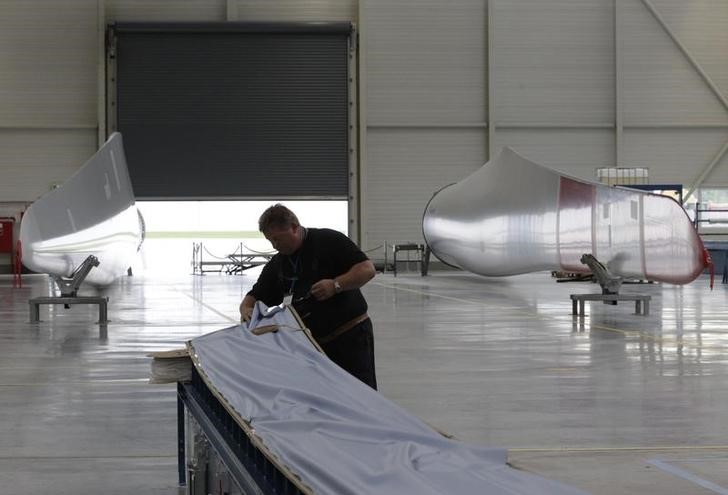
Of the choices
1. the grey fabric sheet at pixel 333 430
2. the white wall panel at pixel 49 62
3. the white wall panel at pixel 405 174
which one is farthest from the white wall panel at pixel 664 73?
the grey fabric sheet at pixel 333 430

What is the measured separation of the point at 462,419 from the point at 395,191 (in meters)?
32.1

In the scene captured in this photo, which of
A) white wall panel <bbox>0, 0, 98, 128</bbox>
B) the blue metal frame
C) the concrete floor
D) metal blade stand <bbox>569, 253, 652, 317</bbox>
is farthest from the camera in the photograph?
white wall panel <bbox>0, 0, 98, 128</bbox>

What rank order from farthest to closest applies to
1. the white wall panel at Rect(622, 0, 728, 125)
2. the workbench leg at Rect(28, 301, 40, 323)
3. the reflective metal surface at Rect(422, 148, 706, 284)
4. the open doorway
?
the white wall panel at Rect(622, 0, 728, 125) < the open doorway < the workbench leg at Rect(28, 301, 40, 323) < the reflective metal surface at Rect(422, 148, 706, 284)

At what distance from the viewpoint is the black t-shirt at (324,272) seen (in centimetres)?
613

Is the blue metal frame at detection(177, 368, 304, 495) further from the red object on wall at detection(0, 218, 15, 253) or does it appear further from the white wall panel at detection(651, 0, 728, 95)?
the white wall panel at detection(651, 0, 728, 95)

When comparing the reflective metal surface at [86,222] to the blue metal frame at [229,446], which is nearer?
the blue metal frame at [229,446]

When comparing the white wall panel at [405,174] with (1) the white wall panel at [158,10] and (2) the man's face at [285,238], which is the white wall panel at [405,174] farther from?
(2) the man's face at [285,238]

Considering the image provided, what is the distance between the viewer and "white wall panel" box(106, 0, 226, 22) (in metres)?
38.5

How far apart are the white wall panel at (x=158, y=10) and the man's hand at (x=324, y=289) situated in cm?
3463

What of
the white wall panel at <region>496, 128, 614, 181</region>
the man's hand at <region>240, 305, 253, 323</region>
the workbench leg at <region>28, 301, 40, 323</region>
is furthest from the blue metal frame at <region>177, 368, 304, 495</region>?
the white wall panel at <region>496, 128, 614, 181</region>

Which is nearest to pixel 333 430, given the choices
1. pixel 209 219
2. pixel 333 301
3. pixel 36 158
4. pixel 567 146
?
pixel 333 301

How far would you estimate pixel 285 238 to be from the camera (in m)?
5.93

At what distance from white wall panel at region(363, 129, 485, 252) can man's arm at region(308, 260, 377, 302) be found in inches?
1283

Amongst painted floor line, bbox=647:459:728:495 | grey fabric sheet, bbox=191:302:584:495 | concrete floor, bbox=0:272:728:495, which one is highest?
grey fabric sheet, bbox=191:302:584:495
